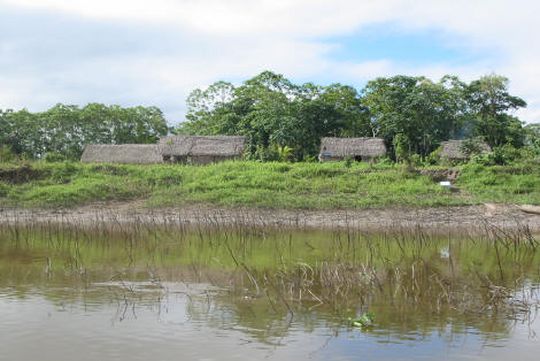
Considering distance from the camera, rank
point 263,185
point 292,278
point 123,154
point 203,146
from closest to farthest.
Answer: point 292,278 < point 263,185 < point 203,146 < point 123,154

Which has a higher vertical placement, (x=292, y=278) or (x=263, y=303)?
(x=292, y=278)

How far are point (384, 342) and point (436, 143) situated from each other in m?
38.1

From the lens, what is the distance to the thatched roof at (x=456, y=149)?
36.5 m

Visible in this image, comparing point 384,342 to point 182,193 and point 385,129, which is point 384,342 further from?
point 385,129

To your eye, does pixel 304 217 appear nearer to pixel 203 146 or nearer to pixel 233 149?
pixel 233 149

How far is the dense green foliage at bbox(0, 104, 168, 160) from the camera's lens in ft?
167

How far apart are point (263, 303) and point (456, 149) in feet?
109

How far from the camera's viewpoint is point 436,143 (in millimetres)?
43594

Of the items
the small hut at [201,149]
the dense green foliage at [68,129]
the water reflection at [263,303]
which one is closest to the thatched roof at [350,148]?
the small hut at [201,149]

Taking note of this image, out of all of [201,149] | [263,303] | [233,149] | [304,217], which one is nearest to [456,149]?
[233,149]

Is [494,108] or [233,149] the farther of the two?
[494,108]

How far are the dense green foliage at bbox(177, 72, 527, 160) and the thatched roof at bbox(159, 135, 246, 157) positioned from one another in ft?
7.23

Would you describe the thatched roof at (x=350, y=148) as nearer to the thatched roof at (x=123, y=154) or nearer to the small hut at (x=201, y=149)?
the small hut at (x=201, y=149)

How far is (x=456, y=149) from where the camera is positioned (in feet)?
130
